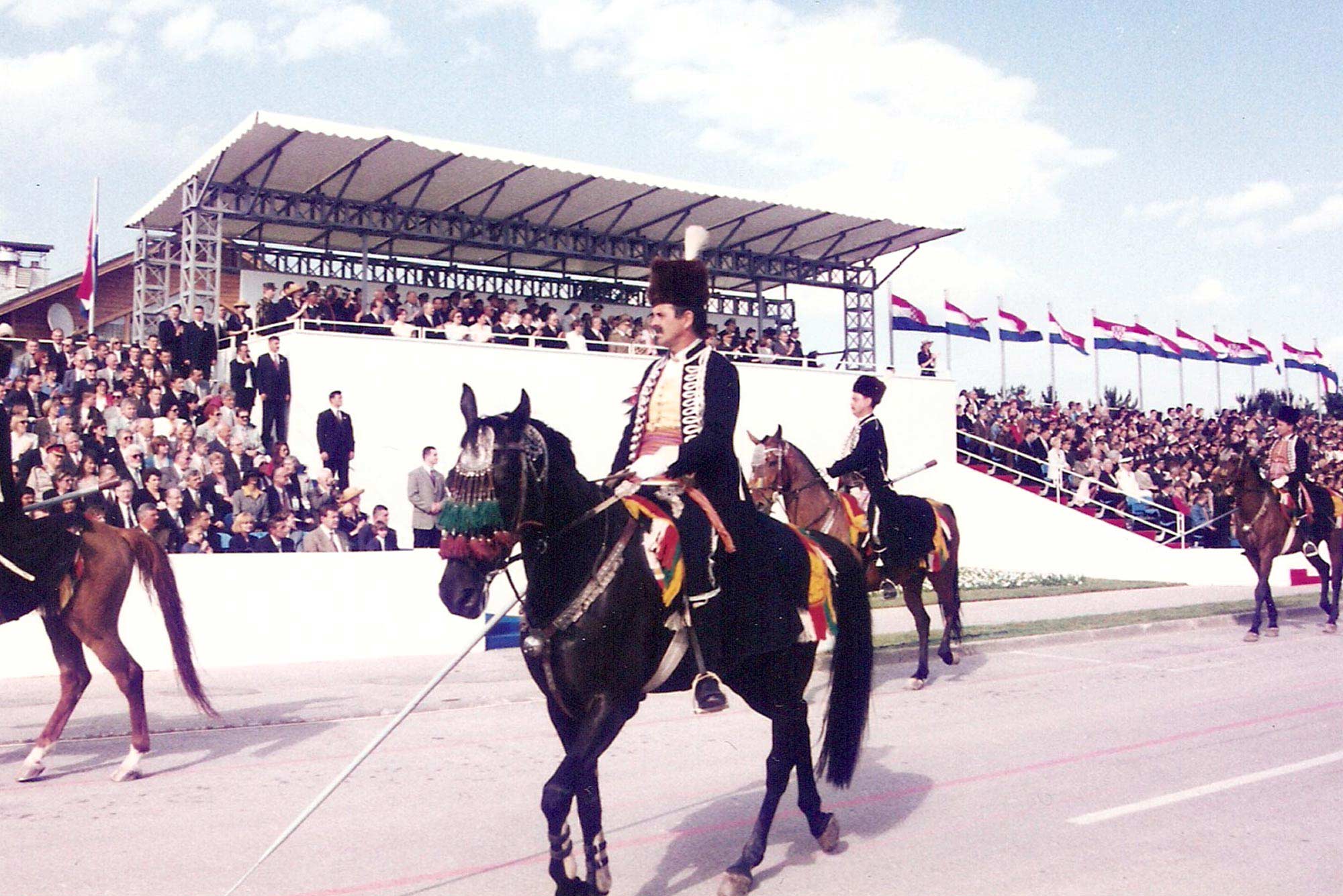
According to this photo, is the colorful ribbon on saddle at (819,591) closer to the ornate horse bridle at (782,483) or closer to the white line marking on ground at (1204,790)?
the white line marking on ground at (1204,790)

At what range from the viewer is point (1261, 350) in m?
44.6

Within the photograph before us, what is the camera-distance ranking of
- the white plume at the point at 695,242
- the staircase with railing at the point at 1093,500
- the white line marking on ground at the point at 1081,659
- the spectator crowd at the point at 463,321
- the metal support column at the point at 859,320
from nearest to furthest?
the white plume at the point at 695,242, the white line marking on ground at the point at 1081,659, the spectator crowd at the point at 463,321, the staircase with railing at the point at 1093,500, the metal support column at the point at 859,320

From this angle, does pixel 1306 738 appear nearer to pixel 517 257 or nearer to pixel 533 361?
pixel 533 361

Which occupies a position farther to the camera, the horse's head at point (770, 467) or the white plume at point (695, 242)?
the horse's head at point (770, 467)

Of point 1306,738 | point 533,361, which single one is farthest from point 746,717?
→ point 533,361

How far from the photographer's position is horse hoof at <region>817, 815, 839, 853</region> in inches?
233

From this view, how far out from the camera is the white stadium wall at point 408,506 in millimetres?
12859

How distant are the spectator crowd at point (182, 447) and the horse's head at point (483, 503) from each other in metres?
8.07

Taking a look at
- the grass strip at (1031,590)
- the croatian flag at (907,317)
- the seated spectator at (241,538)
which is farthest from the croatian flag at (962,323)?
the seated spectator at (241,538)

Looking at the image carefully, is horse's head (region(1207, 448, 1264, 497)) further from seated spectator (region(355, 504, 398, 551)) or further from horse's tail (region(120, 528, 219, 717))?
horse's tail (region(120, 528, 219, 717))

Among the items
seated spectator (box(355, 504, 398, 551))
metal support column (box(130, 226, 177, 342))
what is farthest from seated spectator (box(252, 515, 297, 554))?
metal support column (box(130, 226, 177, 342))

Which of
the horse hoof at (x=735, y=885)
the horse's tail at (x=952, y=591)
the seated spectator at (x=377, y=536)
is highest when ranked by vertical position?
the seated spectator at (x=377, y=536)

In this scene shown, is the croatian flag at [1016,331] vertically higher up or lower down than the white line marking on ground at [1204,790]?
higher up

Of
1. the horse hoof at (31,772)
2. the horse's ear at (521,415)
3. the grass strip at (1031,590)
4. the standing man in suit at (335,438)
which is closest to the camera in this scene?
the horse's ear at (521,415)
